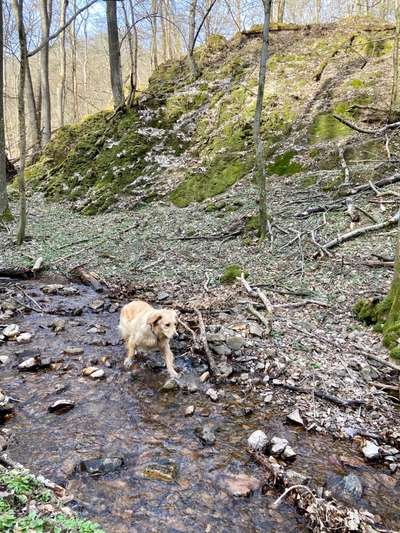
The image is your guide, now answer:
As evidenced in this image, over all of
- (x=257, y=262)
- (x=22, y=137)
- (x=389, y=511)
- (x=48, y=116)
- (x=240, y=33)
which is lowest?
(x=389, y=511)

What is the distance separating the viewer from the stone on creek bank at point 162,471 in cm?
383

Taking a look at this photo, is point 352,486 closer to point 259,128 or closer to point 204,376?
point 204,376

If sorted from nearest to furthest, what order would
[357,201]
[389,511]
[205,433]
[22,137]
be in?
[389,511], [205,433], [357,201], [22,137]

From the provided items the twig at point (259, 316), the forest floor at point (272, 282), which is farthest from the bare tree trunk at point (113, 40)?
→ the twig at point (259, 316)

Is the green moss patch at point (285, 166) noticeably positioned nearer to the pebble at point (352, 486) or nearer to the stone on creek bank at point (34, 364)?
the stone on creek bank at point (34, 364)

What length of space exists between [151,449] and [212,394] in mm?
1297

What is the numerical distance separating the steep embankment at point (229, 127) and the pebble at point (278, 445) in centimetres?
969

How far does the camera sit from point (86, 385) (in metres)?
5.39

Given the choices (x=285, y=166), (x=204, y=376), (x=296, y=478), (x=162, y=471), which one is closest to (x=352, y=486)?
(x=296, y=478)

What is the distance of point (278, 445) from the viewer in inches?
167

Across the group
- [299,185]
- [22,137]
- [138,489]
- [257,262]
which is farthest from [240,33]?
[138,489]

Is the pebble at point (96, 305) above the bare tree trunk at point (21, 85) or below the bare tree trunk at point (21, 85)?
below

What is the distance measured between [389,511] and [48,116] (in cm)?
2608

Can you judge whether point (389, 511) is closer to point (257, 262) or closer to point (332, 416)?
point (332, 416)
